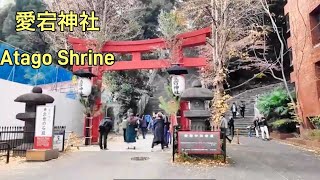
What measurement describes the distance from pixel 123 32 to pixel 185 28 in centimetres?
614

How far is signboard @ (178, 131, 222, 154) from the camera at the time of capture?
32.9 feet

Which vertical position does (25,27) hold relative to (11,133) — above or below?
above

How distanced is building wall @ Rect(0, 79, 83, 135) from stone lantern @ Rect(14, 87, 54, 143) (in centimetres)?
161

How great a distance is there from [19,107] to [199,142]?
367 inches

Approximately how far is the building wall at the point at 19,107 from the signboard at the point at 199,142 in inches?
333

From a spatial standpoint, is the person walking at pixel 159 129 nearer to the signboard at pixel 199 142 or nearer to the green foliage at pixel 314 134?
the signboard at pixel 199 142

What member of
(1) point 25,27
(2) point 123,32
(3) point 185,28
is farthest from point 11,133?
(3) point 185,28

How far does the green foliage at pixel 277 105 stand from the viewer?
2030cm

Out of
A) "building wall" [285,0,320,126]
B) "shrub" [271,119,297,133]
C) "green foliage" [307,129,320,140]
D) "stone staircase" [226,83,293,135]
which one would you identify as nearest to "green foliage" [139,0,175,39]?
"stone staircase" [226,83,293,135]

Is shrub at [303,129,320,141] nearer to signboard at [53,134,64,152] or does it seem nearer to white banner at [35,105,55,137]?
signboard at [53,134,64,152]

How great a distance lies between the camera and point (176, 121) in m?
15.0

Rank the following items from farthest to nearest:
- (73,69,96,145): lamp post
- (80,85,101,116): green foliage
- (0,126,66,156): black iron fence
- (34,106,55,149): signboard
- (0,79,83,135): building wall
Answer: (80,85,101,116): green foliage → (73,69,96,145): lamp post → (0,79,83,135): building wall → (0,126,66,156): black iron fence → (34,106,55,149): signboard

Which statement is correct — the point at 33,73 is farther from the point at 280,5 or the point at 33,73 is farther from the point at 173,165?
the point at 280,5

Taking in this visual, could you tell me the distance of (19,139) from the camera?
13.2 meters
